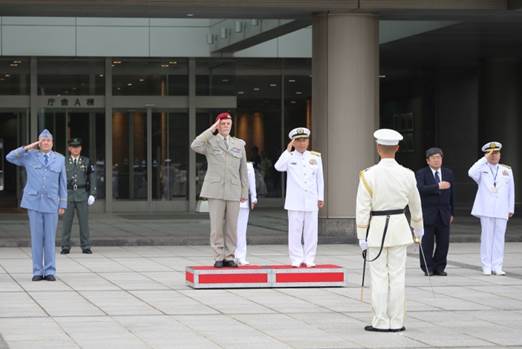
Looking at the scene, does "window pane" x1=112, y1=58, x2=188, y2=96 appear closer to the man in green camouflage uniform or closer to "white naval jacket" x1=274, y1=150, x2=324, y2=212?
the man in green camouflage uniform

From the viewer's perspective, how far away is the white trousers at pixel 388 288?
420 inches

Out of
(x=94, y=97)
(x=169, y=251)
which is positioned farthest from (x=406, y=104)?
(x=169, y=251)

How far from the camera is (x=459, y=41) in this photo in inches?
1212

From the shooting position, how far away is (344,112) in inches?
882

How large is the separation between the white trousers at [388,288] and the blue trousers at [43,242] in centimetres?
584

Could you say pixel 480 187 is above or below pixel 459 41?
below

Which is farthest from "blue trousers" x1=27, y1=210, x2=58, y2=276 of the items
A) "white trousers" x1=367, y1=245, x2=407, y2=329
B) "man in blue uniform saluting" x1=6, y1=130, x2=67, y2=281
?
"white trousers" x1=367, y1=245, x2=407, y2=329

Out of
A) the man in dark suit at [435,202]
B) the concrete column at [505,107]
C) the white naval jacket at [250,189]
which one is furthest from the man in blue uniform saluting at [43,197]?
the concrete column at [505,107]

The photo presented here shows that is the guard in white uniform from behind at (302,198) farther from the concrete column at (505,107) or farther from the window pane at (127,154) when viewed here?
the concrete column at (505,107)

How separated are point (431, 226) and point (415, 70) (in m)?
21.8

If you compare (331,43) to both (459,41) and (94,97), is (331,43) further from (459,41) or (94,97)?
(94,97)

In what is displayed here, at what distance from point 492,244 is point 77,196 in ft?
24.2

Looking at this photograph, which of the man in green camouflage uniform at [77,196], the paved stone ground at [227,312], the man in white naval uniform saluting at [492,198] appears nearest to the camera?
the paved stone ground at [227,312]

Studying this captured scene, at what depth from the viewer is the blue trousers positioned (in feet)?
49.6
